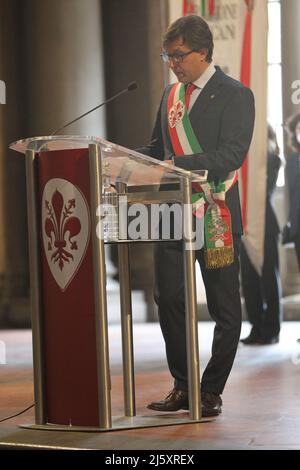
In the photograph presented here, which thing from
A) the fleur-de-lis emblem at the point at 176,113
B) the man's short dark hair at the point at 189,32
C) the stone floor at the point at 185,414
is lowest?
the stone floor at the point at 185,414

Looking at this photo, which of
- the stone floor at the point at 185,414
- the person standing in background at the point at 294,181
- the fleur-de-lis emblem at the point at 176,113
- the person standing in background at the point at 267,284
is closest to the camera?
the stone floor at the point at 185,414

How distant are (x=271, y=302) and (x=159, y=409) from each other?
290 centimetres

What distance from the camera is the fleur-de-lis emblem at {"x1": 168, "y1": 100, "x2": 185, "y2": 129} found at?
3.90 metres

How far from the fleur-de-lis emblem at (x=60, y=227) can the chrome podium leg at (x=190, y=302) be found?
0.43 m

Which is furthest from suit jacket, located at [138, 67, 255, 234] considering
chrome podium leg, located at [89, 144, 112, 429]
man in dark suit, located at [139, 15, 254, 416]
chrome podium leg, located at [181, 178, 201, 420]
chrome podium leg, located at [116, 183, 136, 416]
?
chrome podium leg, located at [89, 144, 112, 429]

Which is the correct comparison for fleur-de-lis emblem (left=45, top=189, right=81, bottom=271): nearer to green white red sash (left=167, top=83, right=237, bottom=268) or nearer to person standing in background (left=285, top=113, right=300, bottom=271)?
green white red sash (left=167, top=83, right=237, bottom=268)

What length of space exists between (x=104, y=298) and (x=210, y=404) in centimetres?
74

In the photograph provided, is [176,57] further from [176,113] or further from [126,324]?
[126,324]

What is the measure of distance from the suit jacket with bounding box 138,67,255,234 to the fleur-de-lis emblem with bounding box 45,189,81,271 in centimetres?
64

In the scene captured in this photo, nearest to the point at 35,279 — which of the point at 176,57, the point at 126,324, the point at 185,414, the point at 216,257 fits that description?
the point at 126,324

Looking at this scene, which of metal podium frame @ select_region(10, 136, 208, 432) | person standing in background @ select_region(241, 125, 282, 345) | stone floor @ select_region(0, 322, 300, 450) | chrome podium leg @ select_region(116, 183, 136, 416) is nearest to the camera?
stone floor @ select_region(0, 322, 300, 450)

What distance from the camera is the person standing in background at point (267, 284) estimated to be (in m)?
6.65

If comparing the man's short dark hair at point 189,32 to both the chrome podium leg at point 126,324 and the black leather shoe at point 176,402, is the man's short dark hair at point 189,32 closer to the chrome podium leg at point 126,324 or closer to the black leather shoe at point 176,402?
the chrome podium leg at point 126,324

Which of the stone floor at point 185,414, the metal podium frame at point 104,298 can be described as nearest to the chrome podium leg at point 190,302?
the metal podium frame at point 104,298
